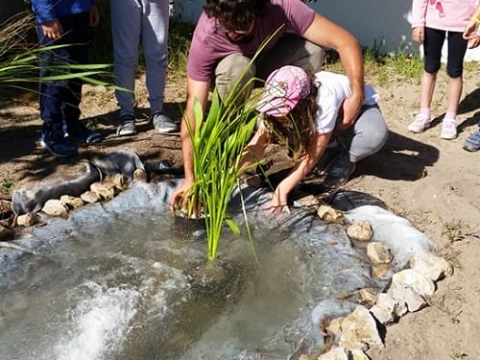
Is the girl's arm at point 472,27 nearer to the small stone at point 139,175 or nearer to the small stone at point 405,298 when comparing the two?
the small stone at point 405,298

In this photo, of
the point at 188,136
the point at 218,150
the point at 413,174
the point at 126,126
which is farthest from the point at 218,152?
the point at 413,174

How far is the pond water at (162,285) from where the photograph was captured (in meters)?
2.56

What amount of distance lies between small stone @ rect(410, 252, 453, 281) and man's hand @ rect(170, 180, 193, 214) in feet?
3.24

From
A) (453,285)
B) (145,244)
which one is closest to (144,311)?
(145,244)

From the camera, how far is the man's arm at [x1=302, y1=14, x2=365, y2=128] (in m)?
3.23

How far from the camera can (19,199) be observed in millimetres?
3293

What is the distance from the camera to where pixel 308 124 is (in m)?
3.03

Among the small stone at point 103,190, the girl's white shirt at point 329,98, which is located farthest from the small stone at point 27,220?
the girl's white shirt at point 329,98

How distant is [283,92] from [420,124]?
159 centimetres

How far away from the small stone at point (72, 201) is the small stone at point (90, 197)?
1.0 inches

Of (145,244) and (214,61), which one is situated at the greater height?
(214,61)

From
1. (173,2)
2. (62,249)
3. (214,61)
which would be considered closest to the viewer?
(62,249)

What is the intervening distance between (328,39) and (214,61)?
54 centimetres

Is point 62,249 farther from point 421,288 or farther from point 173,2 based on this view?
point 173,2
